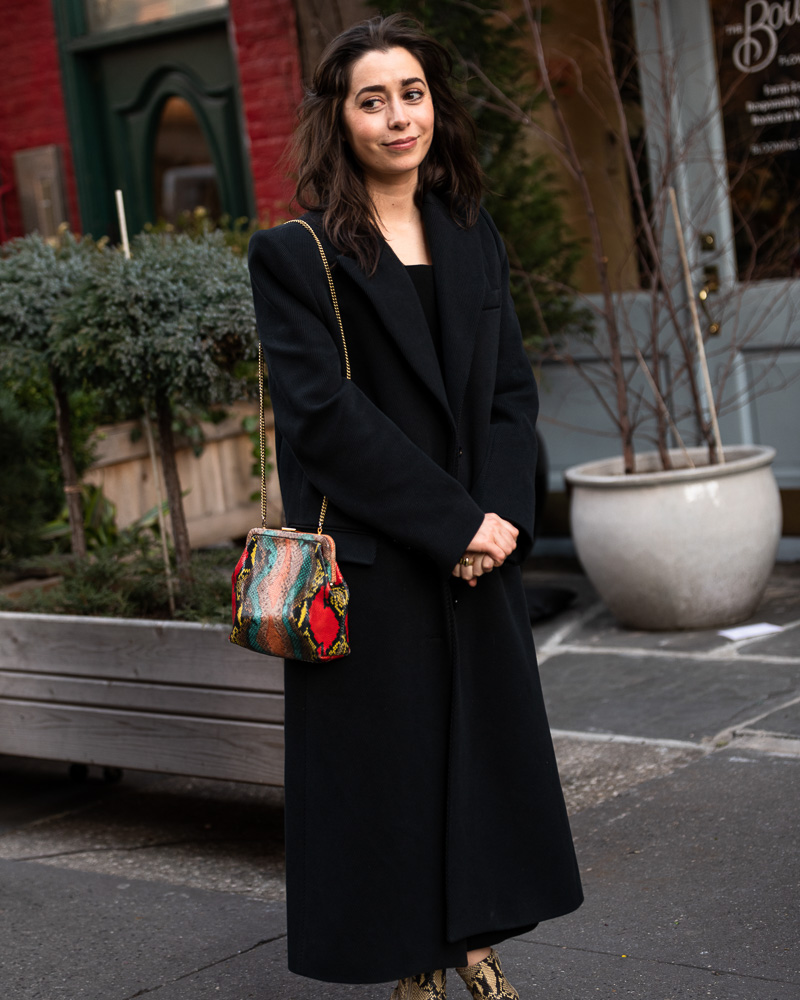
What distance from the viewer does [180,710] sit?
136 inches

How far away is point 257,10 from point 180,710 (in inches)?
192

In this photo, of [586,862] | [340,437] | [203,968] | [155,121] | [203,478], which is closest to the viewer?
[340,437]

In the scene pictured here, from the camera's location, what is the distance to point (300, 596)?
87.0 inches

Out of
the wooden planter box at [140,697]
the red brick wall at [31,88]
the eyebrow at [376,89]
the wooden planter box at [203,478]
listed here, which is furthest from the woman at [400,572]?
the red brick wall at [31,88]

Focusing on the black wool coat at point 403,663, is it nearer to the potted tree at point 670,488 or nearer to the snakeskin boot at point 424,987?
the snakeskin boot at point 424,987

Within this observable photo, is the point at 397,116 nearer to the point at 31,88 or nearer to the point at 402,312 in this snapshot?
the point at 402,312

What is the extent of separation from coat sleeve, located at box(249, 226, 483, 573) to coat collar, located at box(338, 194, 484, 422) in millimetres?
102

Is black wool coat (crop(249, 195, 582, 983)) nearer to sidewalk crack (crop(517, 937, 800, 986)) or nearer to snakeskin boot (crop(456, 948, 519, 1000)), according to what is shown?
snakeskin boot (crop(456, 948, 519, 1000))

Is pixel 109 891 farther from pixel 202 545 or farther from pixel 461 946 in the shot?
pixel 202 545

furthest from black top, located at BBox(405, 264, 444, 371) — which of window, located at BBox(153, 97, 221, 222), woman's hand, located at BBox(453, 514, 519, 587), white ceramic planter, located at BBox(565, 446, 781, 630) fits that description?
window, located at BBox(153, 97, 221, 222)

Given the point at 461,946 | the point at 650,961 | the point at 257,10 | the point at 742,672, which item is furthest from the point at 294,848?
the point at 257,10

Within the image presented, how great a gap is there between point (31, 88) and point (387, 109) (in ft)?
21.1

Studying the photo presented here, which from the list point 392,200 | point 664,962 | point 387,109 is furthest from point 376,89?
point 664,962

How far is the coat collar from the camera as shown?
87.4 inches
